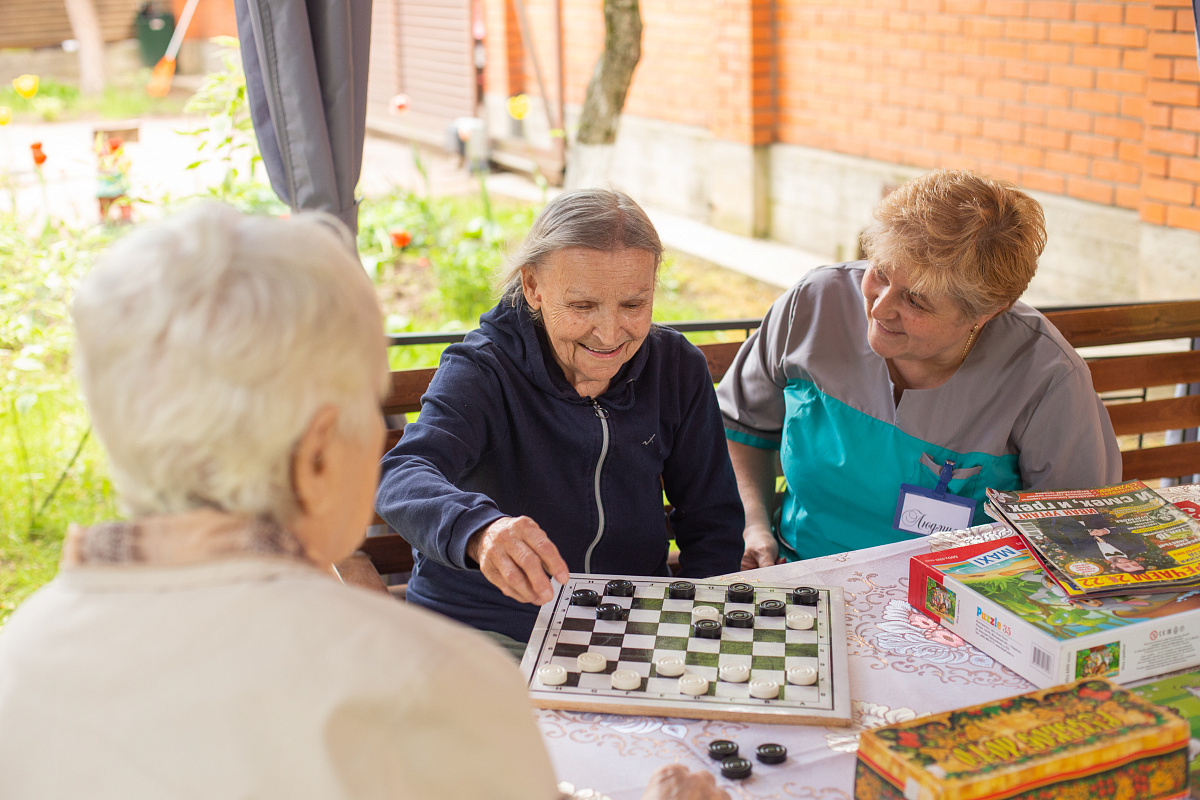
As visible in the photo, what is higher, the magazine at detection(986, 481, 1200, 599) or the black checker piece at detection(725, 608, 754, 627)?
the magazine at detection(986, 481, 1200, 599)

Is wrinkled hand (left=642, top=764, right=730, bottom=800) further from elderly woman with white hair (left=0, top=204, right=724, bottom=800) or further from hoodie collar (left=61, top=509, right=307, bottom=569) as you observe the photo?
hoodie collar (left=61, top=509, right=307, bottom=569)

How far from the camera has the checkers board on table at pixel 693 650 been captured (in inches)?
58.0

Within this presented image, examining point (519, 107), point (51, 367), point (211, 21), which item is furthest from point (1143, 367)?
point (211, 21)

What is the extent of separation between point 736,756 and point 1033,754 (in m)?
0.37

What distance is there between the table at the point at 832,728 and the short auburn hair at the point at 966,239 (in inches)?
27.3

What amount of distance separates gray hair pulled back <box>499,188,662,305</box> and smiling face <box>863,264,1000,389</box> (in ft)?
1.73

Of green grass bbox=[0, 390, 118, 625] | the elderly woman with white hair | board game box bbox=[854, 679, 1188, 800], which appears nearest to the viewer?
the elderly woman with white hair

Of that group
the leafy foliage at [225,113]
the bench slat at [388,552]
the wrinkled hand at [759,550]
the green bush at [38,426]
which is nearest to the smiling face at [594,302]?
the wrinkled hand at [759,550]

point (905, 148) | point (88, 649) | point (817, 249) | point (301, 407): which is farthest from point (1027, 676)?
point (817, 249)

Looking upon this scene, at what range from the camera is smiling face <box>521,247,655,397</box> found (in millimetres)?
2111

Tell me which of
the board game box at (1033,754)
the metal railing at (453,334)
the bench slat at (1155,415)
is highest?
the metal railing at (453,334)

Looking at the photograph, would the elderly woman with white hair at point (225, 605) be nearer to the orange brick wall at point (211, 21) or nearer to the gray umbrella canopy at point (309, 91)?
the gray umbrella canopy at point (309, 91)

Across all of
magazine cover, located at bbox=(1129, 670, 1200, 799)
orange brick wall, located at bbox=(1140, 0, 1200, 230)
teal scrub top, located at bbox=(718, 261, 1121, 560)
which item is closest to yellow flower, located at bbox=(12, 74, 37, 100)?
teal scrub top, located at bbox=(718, 261, 1121, 560)

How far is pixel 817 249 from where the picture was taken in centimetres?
815
